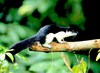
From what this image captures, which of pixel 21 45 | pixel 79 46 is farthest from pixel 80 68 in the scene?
pixel 21 45

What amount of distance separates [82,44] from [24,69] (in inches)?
32.7

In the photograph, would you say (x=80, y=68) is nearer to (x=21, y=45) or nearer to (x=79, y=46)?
(x=79, y=46)

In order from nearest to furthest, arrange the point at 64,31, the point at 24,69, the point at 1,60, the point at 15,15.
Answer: the point at 1,60 < the point at 64,31 < the point at 24,69 < the point at 15,15

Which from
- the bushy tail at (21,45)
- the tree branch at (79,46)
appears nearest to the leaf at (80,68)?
the tree branch at (79,46)

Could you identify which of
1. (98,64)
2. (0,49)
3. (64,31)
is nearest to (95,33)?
(98,64)

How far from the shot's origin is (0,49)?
1359mm

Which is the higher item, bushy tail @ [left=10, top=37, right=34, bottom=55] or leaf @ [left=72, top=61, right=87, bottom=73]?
bushy tail @ [left=10, top=37, right=34, bottom=55]

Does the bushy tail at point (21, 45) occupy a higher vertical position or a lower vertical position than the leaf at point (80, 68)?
higher

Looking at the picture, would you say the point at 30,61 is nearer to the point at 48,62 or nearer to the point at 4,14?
the point at 48,62

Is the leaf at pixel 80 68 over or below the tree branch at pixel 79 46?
below

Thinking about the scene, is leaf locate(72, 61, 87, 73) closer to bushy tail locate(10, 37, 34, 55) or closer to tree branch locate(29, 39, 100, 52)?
tree branch locate(29, 39, 100, 52)

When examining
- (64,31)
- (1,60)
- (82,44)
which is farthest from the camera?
(64,31)

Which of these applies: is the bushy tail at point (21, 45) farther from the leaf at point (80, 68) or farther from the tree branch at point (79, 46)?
the leaf at point (80, 68)

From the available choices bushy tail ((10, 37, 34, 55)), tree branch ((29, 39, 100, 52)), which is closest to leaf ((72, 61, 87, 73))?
tree branch ((29, 39, 100, 52))
